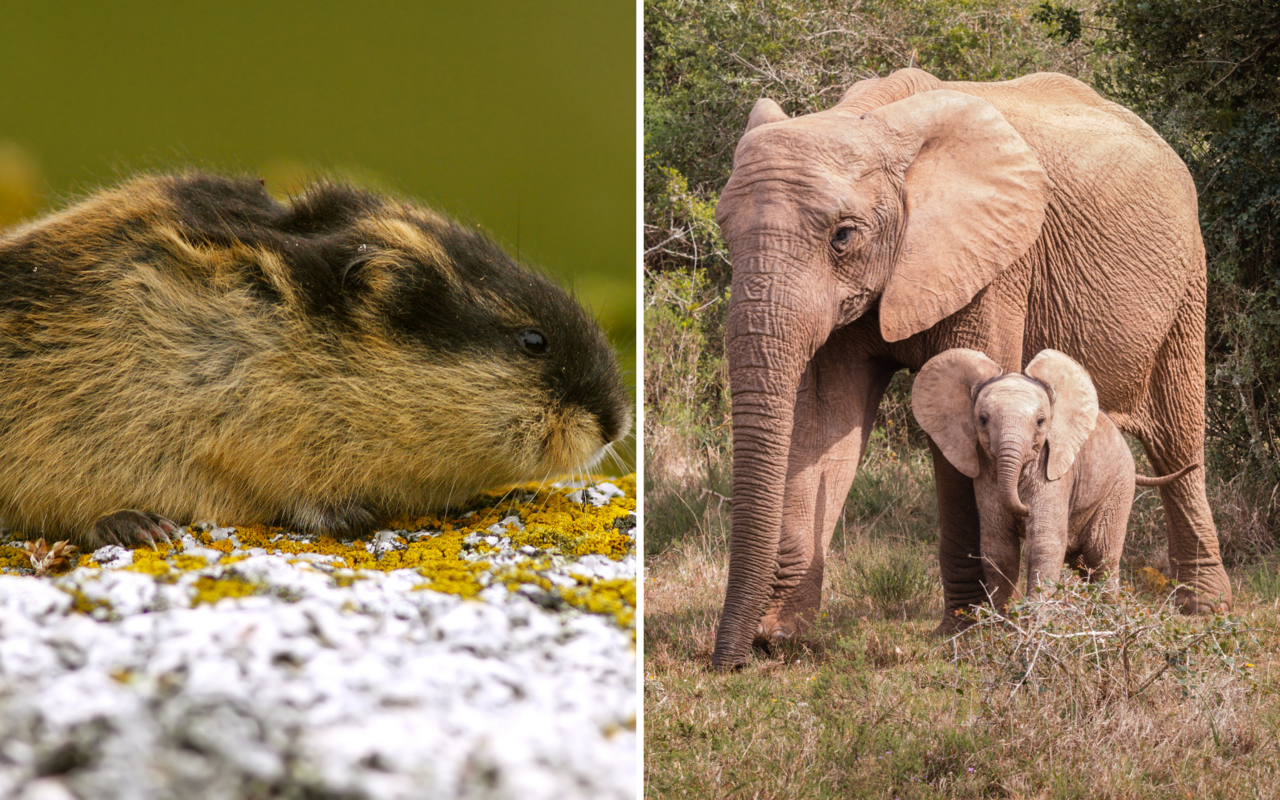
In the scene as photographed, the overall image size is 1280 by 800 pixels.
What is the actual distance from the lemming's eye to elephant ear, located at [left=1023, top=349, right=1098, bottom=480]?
2.48 meters

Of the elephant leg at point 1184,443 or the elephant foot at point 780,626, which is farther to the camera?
the elephant leg at point 1184,443

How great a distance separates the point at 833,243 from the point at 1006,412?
66 cm

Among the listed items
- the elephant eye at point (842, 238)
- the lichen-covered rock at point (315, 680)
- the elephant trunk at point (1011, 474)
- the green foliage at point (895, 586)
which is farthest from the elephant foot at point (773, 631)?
the lichen-covered rock at point (315, 680)

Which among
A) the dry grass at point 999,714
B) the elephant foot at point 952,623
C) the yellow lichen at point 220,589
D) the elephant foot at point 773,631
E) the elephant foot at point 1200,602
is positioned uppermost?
the yellow lichen at point 220,589

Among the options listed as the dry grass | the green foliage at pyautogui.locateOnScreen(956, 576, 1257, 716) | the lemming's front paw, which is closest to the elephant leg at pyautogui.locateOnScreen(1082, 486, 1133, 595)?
the dry grass

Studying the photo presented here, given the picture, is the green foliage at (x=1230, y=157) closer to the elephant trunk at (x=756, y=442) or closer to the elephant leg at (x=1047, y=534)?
the elephant leg at (x=1047, y=534)

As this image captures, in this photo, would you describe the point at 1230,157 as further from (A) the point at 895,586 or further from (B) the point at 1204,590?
(A) the point at 895,586

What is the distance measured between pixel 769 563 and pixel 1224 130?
2583 mm

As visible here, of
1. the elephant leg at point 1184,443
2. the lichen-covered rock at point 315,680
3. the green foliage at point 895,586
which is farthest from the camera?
the elephant leg at point 1184,443

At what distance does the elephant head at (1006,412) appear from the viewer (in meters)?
2.92

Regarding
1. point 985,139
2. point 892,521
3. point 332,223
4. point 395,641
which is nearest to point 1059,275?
point 985,139

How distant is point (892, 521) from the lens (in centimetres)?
487

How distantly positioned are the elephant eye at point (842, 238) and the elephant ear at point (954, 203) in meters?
0.18

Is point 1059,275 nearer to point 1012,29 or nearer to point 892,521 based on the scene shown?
point 892,521
